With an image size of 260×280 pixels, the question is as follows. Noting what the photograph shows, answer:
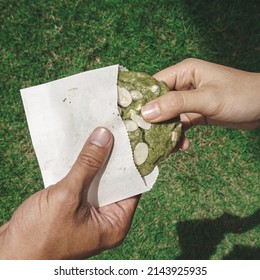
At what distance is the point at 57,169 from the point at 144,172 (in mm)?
456

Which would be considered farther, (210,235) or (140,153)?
(210,235)

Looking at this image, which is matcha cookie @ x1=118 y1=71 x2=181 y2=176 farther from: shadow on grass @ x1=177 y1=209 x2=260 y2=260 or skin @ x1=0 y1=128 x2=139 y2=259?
shadow on grass @ x1=177 y1=209 x2=260 y2=260

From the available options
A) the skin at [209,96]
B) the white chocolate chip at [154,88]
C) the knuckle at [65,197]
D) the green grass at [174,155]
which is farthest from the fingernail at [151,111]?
the green grass at [174,155]

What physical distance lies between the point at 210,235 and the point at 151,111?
1646 mm

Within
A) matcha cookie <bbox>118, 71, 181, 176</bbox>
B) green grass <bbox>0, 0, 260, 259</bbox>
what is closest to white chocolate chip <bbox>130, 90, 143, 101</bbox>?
Answer: matcha cookie <bbox>118, 71, 181, 176</bbox>

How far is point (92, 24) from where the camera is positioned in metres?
3.35

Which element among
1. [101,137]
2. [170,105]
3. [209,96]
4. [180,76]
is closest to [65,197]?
[101,137]

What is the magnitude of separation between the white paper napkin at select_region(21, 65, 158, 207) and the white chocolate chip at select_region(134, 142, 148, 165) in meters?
0.07

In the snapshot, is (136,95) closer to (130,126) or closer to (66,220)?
(130,126)

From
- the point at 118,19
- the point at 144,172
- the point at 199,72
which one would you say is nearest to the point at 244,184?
the point at 199,72

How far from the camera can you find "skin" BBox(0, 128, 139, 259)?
192 centimetres

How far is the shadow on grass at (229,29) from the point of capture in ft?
11.3

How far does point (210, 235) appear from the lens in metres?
3.25

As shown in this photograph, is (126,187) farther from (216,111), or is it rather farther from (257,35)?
(257,35)
